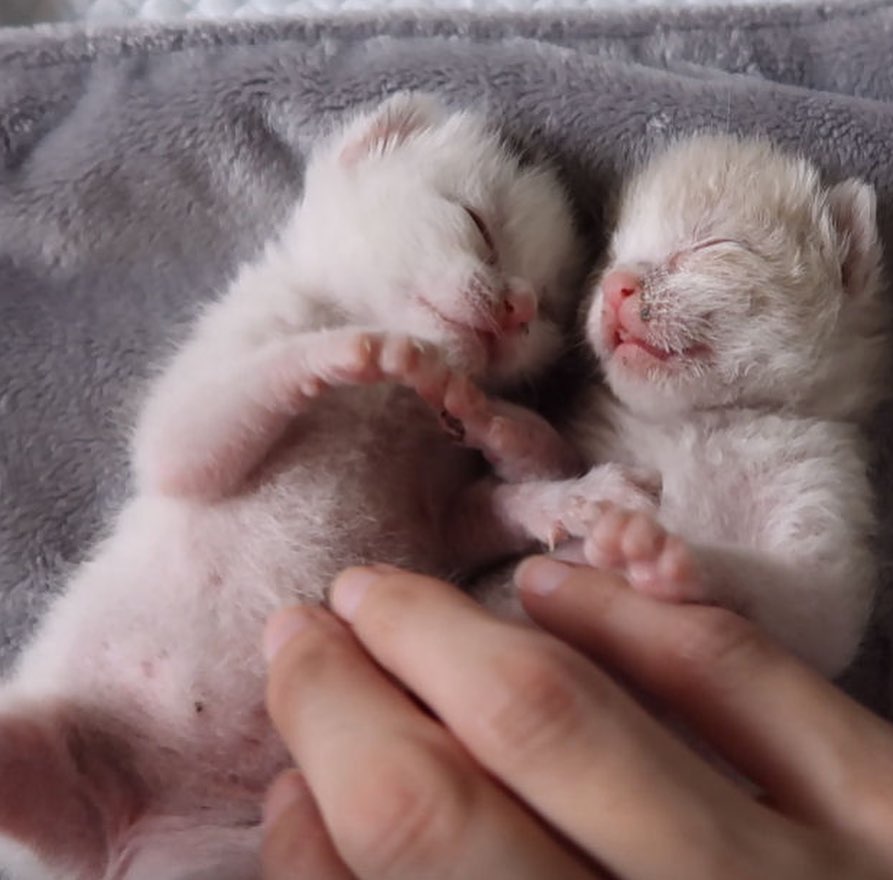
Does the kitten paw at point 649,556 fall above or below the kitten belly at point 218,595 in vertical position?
above

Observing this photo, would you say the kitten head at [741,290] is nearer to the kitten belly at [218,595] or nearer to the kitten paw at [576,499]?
the kitten paw at [576,499]

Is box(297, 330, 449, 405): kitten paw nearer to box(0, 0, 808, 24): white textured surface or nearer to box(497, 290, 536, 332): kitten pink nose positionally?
box(497, 290, 536, 332): kitten pink nose

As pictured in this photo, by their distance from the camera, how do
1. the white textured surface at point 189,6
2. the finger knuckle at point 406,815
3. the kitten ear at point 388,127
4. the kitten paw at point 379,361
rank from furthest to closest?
1. the white textured surface at point 189,6
2. the kitten ear at point 388,127
3. the kitten paw at point 379,361
4. the finger knuckle at point 406,815

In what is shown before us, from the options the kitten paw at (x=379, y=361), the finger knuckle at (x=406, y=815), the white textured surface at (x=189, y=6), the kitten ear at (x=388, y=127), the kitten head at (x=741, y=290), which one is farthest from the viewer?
the white textured surface at (x=189, y=6)

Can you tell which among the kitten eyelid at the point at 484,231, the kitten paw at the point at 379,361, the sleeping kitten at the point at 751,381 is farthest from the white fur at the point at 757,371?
the kitten paw at the point at 379,361

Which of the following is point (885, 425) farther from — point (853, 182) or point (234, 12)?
point (234, 12)

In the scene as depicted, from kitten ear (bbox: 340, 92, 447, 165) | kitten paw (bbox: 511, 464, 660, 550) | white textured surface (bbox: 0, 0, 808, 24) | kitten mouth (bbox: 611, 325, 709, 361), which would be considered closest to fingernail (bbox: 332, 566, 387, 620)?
kitten paw (bbox: 511, 464, 660, 550)

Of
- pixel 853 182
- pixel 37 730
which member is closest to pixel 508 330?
pixel 853 182
